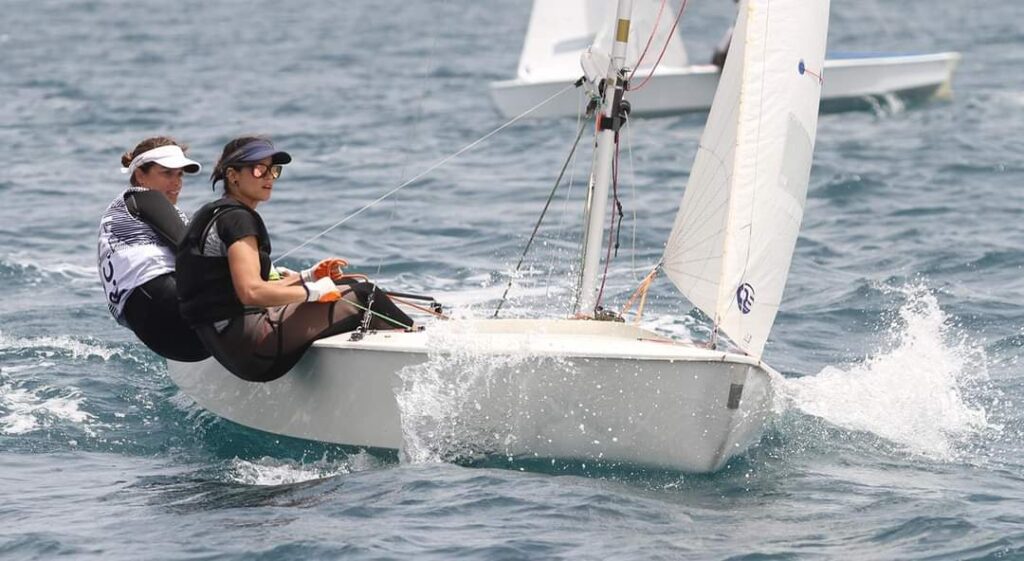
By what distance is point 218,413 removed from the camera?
6.50 metres

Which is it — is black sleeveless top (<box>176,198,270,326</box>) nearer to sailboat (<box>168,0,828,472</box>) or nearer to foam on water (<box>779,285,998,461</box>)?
sailboat (<box>168,0,828,472</box>)

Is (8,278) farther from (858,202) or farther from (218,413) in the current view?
(858,202)

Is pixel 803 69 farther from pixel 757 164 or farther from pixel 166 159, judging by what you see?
pixel 166 159

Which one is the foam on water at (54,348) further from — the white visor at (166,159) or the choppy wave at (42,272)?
the white visor at (166,159)

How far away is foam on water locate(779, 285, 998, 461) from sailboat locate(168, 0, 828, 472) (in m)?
0.72

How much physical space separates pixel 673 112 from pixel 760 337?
37.3ft

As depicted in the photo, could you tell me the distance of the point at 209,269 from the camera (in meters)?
5.59

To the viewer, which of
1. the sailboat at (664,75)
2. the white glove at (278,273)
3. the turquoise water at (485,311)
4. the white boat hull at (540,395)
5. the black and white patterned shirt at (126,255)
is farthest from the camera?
the sailboat at (664,75)

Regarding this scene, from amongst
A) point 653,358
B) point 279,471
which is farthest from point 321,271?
point 653,358

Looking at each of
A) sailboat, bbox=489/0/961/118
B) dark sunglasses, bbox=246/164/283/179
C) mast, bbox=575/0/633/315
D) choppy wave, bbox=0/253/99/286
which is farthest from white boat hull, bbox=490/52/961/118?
dark sunglasses, bbox=246/164/283/179

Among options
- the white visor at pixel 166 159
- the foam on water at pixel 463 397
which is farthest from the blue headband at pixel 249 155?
the foam on water at pixel 463 397

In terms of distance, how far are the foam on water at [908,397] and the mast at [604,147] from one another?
2.94ft

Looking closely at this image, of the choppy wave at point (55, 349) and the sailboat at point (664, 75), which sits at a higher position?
the sailboat at point (664, 75)

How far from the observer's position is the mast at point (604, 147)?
6258 millimetres
